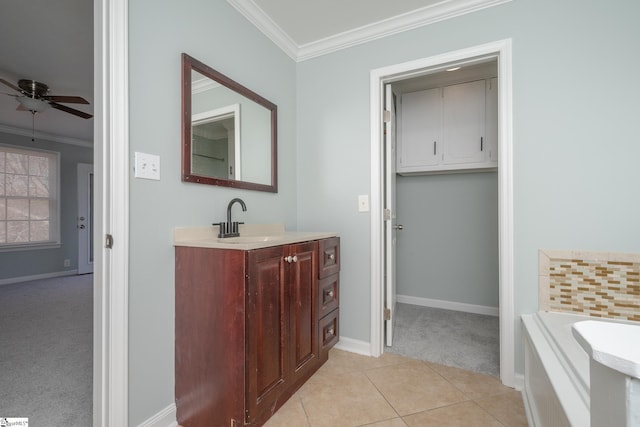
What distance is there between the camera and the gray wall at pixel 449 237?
3059 mm

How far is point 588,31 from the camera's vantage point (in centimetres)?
165

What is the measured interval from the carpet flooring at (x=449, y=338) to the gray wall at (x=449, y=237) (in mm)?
279

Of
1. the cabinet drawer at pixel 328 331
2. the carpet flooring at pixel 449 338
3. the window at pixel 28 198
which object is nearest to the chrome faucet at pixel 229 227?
the cabinet drawer at pixel 328 331

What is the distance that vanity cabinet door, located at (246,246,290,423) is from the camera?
128 cm

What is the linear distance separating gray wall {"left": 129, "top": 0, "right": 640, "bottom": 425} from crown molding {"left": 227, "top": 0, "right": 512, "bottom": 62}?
0.05 metres

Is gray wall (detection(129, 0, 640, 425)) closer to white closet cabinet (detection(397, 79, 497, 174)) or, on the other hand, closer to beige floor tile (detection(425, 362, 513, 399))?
beige floor tile (detection(425, 362, 513, 399))

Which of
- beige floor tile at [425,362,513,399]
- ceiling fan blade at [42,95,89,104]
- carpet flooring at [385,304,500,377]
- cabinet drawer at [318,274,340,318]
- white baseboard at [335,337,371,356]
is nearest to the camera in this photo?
beige floor tile at [425,362,513,399]

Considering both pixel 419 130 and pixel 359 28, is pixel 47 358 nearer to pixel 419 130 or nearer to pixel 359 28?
pixel 359 28

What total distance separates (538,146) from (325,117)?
1488 mm

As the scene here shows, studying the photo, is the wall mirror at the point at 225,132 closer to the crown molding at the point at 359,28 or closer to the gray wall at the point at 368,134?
the gray wall at the point at 368,134

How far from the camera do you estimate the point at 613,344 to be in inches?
15.6

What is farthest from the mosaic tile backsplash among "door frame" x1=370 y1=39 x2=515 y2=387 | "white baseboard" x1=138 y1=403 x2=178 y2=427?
"white baseboard" x1=138 y1=403 x2=178 y2=427

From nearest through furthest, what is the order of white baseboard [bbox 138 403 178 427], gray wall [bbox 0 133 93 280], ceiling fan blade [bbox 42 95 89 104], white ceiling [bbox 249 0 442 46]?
white baseboard [bbox 138 403 178 427] < white ceiling [bbox 249 0 442 46] < ceiling fan blade [bbox 42 95 89 104] < gray wall [bbox 0 133 93 280]

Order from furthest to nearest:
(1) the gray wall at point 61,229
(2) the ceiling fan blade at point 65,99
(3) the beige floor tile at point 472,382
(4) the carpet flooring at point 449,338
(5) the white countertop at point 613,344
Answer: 1. (1) the gray wall at point 61,229
2. (2) the ceiling fan blade at point 65,99
3. (4) the carpet flooring at point 449,338
4. (3) the beige floor tile at point 472,382
5. (5) the white countertop at point 613,344
